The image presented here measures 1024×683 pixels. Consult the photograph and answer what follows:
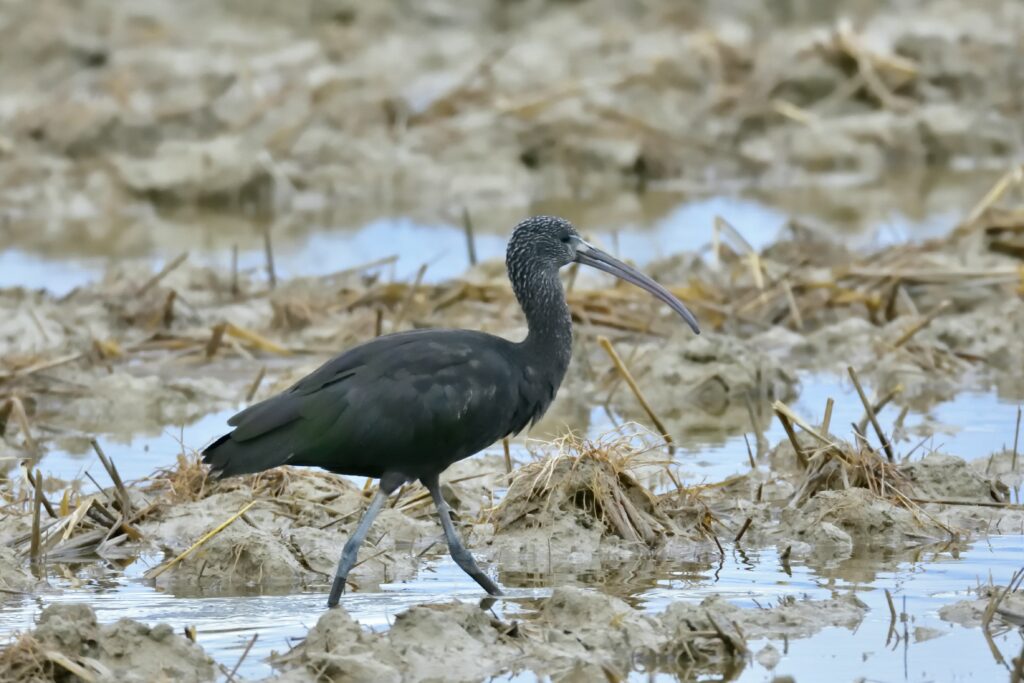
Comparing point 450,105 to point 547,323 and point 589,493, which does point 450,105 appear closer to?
point 589,493

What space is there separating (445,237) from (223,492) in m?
11.3

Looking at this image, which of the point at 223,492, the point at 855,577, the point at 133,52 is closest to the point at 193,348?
the point at 223,492

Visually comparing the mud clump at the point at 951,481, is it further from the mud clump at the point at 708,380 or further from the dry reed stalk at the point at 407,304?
the dry reed stalk at the point at 407,304

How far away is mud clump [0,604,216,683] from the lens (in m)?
6.71

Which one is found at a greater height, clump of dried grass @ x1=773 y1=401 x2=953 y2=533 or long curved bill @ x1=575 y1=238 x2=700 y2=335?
long curved bill @ x1=575 y1=238 x2=700 y2=335

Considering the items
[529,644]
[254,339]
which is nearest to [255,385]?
[254,339]

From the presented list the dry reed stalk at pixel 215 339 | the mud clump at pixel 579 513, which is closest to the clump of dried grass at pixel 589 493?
the mud clump at pixel 579 513

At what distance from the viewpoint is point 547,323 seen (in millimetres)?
8594

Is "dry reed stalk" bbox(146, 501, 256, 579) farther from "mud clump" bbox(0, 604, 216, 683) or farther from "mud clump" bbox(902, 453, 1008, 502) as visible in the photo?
"mud clump" bbox(902, 453, 1008, 502)

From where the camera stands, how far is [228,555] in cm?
865

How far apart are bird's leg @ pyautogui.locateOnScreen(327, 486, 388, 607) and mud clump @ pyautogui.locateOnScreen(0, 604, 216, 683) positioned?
1051mm

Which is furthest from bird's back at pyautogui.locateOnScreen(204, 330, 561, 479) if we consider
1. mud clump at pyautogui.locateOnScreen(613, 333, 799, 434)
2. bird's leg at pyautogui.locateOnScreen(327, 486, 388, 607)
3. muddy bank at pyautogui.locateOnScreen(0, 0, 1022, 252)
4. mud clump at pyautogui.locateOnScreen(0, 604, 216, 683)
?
muddy bank at pyautogui.locateOnScreen(0, 0, 1022, 252)

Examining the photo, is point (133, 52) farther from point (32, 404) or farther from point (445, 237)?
point (32, 404)

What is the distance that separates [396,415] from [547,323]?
937 mm
